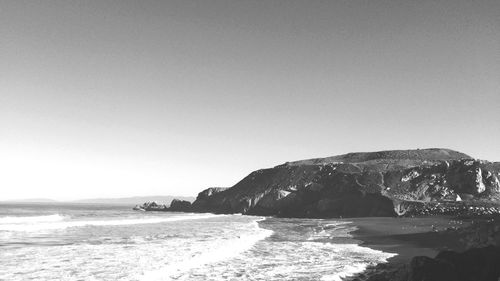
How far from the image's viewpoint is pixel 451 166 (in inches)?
3228

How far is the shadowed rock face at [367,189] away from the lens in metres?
75.7

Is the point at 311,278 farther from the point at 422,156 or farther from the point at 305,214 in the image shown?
the point at 422,156

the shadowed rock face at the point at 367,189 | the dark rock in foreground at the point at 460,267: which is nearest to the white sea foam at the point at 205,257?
the dark rock in foreground at the point at 460,267

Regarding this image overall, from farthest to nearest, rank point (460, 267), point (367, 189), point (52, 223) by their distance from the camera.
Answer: point (367, 189)
point (52, 223)
point (460, 267)

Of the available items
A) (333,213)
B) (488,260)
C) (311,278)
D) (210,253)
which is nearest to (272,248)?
(210,253)

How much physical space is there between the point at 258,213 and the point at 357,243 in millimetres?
65388

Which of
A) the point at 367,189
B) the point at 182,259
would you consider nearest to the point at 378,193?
the point at 367,189

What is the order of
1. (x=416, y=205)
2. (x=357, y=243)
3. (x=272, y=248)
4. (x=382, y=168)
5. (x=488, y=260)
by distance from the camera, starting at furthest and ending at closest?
(x=382, y=168), (x=416, y=205), (x=357, y=243), (x=272, y=248), (x=488, y=260)

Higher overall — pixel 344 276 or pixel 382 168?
pixel 382 168

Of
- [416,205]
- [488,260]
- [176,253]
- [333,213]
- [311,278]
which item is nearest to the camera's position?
[488,260]

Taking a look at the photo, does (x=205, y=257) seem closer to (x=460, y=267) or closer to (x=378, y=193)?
(x=460, y=267)

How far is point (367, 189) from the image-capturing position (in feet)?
270

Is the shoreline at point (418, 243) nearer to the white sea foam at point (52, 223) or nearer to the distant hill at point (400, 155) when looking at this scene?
the white sea foam at point (52, 223)

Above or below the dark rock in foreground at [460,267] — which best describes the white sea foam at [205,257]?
below
